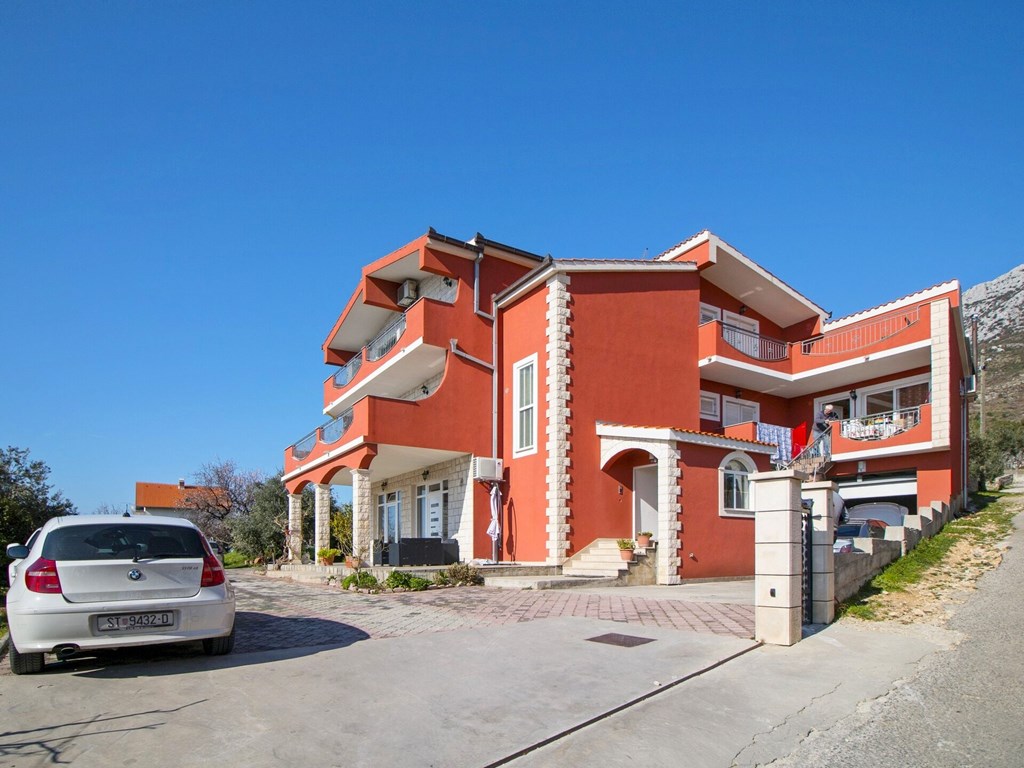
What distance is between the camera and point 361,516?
1841cm

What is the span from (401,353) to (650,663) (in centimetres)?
1491

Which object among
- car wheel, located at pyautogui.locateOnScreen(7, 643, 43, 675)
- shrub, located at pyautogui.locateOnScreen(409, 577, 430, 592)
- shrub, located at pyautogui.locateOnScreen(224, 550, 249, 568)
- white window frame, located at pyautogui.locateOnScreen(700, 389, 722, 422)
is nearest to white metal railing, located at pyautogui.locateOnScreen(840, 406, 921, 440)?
white window frame, located at pyautogui.locateOnScreen(700, 389, 722, 422)

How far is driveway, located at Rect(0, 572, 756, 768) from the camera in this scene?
14.3 feet

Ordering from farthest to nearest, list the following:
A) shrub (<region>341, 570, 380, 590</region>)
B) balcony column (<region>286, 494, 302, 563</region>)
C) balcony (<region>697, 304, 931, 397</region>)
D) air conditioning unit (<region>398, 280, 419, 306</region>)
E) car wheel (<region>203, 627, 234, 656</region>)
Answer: balcony column (<region>286, 494, 302, 563</region>)
air conditioning unit (<region>398, 280, 419, 306</region>)
balcony (<region>697, 304, 931, 397</region>)
shrub (<region>341, 570, 380, 590</region>)
car wheel (<region>203, 627, 234, 656</region>)

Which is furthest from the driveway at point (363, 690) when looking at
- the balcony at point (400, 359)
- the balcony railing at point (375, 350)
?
the balcony railing at point (375, 350)

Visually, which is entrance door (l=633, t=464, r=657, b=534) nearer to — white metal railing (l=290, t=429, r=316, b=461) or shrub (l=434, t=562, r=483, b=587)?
shrub (l=434, t=562, r=483, b=587)

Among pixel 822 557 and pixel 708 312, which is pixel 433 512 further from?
pixel 822 557

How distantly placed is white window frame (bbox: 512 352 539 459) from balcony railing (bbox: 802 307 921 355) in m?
10.5

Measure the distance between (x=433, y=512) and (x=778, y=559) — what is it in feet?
50.4

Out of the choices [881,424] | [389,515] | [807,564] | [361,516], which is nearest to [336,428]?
[361,516]

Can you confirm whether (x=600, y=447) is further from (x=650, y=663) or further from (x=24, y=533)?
(x=24, y=533)

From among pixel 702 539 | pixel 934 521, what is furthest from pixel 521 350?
pixel 934 521

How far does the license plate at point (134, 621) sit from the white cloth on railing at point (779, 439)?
18.6m

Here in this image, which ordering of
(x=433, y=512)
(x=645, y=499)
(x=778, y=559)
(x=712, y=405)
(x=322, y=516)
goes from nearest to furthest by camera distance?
Result: (x=778, y=559) < (x=645, y=499) < (x=433, y=512) < (x=712, y=405) < (x=322, y=516)
